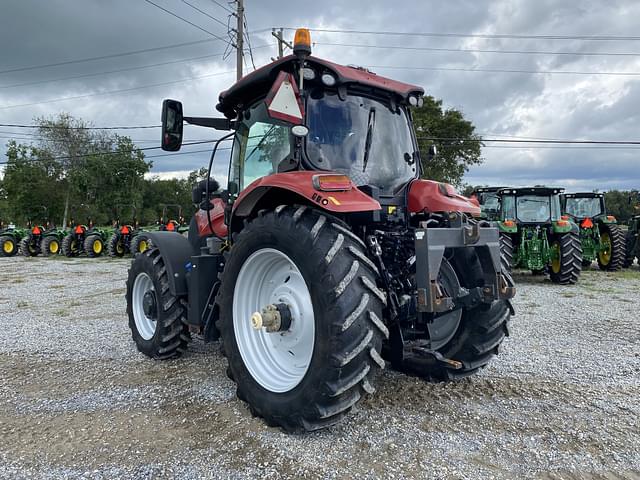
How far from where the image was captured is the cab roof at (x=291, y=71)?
318 cm

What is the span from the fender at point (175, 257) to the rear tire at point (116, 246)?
1456cm

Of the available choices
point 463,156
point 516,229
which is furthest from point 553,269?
point 463,156

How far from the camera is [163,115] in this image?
3855 mm

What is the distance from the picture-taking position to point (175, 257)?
14.0ft

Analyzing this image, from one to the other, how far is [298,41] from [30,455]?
9.42 feet

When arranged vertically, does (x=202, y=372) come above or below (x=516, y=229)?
below

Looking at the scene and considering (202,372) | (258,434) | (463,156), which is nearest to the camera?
(258,434)

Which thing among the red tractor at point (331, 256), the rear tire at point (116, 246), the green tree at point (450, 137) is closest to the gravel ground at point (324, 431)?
the red tractor at point (331, 256)

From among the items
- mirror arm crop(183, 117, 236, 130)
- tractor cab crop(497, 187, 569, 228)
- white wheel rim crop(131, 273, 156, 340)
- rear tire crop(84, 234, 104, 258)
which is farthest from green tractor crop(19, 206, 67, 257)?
mirror arm crop(183, 117, 236, 130)

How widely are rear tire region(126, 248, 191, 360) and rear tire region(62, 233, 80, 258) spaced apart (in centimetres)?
1607

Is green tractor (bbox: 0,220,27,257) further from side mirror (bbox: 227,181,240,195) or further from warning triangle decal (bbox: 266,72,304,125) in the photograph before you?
warning triangle decal (bbox: 266,72,304,125)

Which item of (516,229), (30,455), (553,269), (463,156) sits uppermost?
(463,156)

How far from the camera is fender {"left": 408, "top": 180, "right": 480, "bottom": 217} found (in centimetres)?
334

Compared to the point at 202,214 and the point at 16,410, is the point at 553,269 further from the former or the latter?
the point at 16,410
